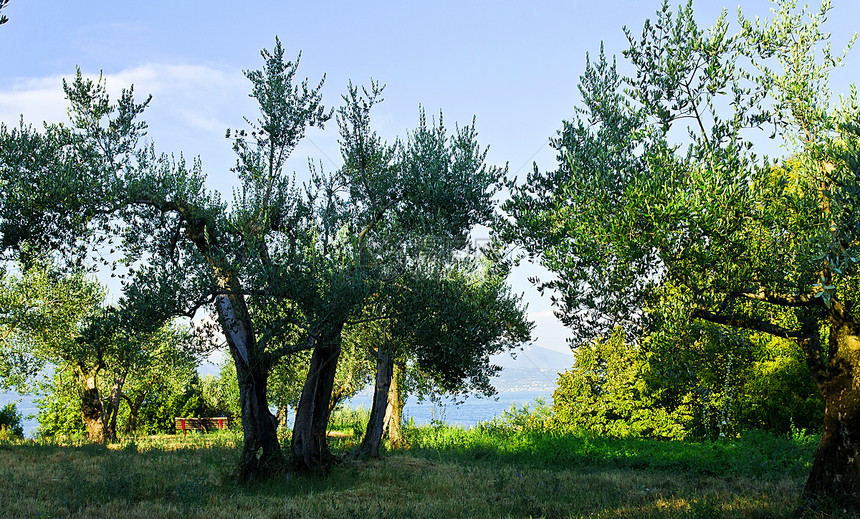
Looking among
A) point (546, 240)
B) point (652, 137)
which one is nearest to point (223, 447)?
point (546, 240)

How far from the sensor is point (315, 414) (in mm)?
16391

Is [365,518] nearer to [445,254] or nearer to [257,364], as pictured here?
[257,364]

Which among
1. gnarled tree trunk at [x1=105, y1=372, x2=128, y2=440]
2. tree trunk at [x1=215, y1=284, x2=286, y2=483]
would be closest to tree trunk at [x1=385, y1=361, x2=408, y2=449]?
tree trunk at [x1=215, y1=284, x2=286, y2=483]

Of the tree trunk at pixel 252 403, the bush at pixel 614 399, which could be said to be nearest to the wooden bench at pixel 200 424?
the bush at pixel 614 399

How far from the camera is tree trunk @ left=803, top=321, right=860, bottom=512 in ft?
35.0

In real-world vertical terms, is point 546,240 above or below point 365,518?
above

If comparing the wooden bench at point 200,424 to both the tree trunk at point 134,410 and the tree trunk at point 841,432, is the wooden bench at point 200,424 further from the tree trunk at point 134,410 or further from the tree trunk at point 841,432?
the tree trunk at point 841,432

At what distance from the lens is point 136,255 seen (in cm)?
1583

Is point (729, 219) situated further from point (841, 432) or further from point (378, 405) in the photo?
point (378, 405)

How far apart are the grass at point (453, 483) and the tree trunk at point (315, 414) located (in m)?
0.68

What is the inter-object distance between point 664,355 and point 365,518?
710cm

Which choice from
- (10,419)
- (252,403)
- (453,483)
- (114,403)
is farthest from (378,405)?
(10,419)

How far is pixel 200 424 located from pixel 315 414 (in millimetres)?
30392

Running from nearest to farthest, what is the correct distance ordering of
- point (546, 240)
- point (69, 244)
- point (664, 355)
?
1. point (664, 355)
2. point (546, 240)
3. point (69, 244)
